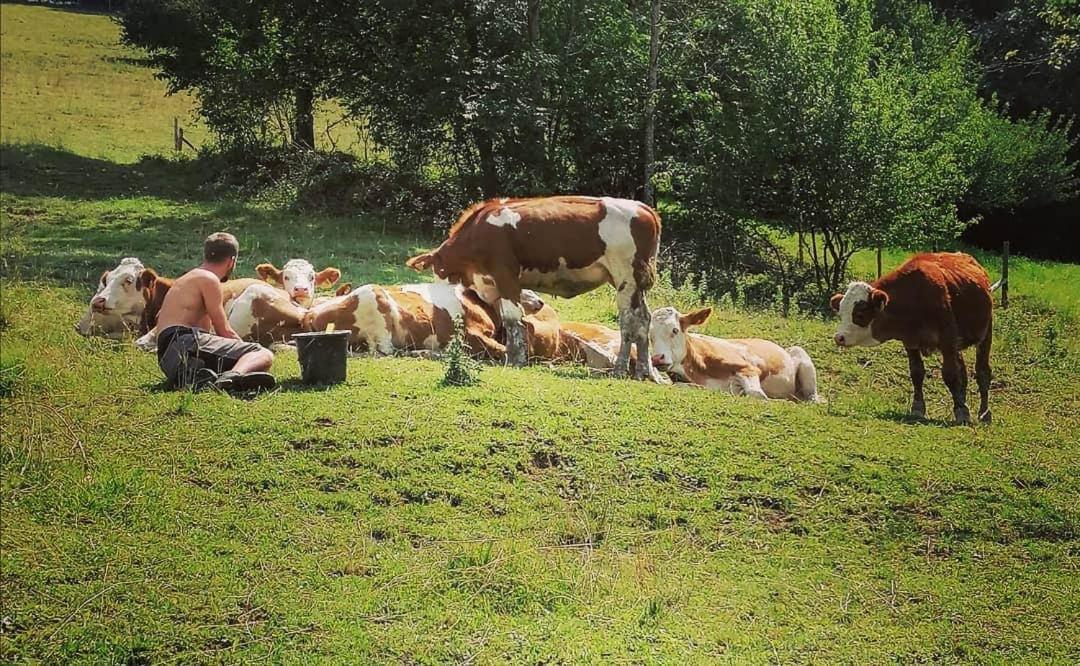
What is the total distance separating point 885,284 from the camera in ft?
19.9

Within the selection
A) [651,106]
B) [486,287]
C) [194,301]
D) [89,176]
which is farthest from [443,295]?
[651,106]

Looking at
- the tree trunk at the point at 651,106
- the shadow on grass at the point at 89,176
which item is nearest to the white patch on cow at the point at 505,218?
the shadow on grass at the point at 89,176

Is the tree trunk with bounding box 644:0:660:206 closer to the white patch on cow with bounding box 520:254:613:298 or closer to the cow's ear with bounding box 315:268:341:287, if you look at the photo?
the white patch on cow with bounding box 520:254:613:298

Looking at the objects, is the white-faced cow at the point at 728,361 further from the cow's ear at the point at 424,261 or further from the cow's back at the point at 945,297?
the cow's ear at the point at 424,261

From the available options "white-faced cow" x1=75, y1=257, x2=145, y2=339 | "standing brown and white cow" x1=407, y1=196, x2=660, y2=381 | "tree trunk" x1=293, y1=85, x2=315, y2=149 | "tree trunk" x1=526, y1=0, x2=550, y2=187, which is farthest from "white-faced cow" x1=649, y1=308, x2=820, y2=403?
"tree trunk" x1=293, y1=85, x2=315, y2=149

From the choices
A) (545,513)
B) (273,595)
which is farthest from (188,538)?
(545,513)

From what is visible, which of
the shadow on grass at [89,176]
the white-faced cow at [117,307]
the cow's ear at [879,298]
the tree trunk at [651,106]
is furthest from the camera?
the tree trunk at [651,106]

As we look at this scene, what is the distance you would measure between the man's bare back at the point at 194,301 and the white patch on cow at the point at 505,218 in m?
1.83

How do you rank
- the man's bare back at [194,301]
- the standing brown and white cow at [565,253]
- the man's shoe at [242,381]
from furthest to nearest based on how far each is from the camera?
the standing brown and white cow at [565,253]
the man's bare back at [194,301]
the man's shoe at [242,381]

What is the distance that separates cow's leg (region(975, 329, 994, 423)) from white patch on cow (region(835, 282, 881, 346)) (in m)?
0.49

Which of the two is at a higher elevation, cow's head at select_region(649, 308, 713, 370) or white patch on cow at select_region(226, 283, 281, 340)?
white patch on cow at select_region(226, 283, 281, 340)

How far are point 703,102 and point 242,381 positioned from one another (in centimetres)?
612

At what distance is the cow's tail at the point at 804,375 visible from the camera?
698 cm

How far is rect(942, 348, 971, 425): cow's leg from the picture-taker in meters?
5.79
